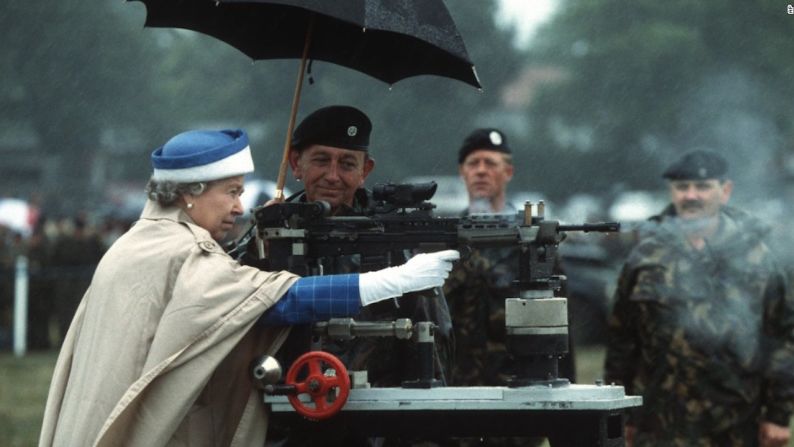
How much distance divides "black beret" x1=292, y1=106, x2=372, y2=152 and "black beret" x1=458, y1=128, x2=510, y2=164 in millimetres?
2718

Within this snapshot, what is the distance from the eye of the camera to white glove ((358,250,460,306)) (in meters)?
5.39

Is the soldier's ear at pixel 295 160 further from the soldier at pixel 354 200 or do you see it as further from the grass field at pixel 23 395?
the grass field at pixel 23 395

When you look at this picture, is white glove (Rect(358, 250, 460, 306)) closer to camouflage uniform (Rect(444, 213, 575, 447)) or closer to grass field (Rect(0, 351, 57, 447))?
camouflage uniform (Rect(444, 213, 575, 447))

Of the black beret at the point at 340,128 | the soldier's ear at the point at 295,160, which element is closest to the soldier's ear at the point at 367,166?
the black beret at the point at 340,128

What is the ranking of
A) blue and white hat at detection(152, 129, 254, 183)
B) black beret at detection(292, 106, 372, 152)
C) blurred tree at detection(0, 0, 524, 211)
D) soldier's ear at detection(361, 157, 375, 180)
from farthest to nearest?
blurred tree at detection(0, 0, 524, 211) < soldier's ear at detection(361, 157, 375, 180) < black beret at detection(292, 106, 372, 152) < blue and white hat at detection(152, 129, 254, 183)

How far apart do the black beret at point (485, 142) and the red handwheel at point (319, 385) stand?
13.8 ft

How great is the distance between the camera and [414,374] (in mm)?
6129

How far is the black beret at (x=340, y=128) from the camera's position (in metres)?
6.74

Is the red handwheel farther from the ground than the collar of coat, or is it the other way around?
the collar of coat

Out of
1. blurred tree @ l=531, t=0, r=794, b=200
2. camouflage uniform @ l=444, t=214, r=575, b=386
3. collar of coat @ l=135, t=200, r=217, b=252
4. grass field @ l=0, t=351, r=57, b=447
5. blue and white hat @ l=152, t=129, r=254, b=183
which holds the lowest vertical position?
grass field @ l=0, t=351, r=57, b=447

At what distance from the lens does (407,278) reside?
5.38m

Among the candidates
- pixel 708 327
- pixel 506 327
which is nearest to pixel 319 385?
pixel 506 327

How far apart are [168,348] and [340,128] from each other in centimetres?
175

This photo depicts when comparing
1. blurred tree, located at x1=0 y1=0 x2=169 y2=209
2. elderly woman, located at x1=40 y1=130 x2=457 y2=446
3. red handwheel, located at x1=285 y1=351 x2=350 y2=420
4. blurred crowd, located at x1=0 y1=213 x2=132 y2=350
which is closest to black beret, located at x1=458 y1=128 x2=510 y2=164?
elderly woman, located at x1=40 y1=130 x2=457 y2=446
